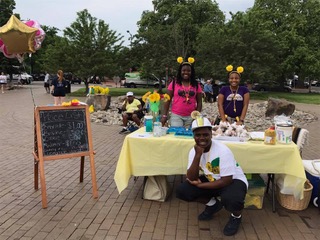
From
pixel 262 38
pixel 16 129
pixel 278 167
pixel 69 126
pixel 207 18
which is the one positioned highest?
pixel 207 18

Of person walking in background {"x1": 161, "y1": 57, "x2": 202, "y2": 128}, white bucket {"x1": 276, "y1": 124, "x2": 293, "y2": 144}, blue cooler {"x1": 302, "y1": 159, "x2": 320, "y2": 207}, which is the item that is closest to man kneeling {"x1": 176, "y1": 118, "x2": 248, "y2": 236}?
white bucket {"x1": 276, "y1": 124, "x2": 293, "y2": 144}

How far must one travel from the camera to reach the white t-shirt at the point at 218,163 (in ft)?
11.4

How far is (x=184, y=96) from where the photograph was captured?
5137 mm

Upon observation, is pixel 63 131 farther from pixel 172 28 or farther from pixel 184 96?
pixel 172 28

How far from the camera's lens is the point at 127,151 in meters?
4.29

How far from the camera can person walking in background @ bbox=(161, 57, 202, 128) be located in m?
5.11

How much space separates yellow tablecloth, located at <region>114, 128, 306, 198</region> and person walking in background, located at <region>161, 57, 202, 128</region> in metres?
0.83

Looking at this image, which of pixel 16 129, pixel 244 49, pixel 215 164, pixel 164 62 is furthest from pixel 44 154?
pixel 244 49

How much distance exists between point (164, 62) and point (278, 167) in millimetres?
20314

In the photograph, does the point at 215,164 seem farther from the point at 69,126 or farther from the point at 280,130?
the point at 69,126

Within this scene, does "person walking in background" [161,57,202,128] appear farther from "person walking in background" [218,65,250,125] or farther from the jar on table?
the jar on table

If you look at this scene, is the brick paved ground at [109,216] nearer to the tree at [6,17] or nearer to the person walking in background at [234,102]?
the person walking in background at [234,102]

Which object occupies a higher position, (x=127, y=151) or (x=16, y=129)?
(x=127, y=151)

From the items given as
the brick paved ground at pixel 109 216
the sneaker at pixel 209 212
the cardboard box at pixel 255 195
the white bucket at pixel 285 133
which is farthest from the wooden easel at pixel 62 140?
the white bucket at pixel 285 133
